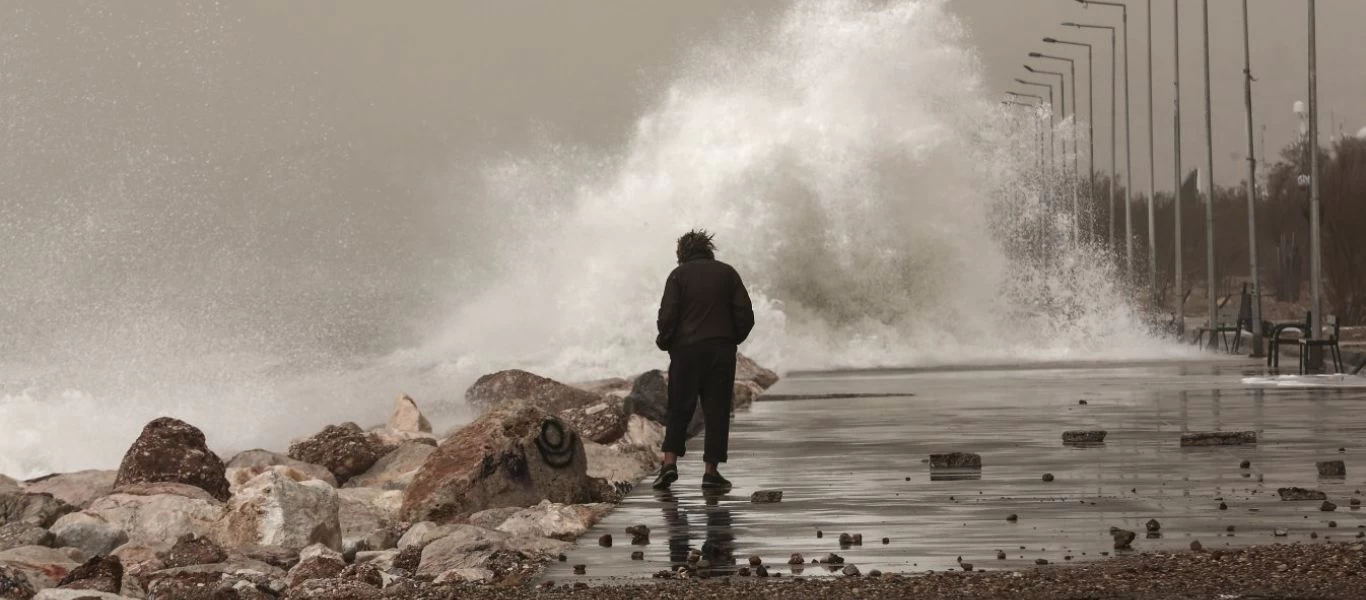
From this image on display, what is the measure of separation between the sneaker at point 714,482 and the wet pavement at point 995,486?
0.09 metres

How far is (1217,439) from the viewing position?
1862cm

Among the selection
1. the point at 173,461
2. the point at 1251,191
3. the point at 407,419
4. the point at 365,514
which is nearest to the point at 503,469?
the point at 365,514

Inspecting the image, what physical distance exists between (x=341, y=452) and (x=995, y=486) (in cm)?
833

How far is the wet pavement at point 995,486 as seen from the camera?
36.5 ft

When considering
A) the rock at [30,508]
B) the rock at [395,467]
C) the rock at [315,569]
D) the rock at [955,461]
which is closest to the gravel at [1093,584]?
the rock at [315,569]

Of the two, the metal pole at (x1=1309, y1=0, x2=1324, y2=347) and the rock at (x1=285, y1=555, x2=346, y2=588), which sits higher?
the metal pole at (x1=1309, y1=0, x2=1324, y2=347)

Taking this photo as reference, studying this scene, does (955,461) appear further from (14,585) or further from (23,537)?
(14,585)

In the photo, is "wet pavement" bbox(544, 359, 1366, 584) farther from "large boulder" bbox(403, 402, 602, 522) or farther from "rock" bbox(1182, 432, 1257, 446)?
"large boulder" bbox(403, 402, 602, 522)

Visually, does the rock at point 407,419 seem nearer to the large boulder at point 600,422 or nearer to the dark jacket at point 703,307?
the large boulder at point 600,422

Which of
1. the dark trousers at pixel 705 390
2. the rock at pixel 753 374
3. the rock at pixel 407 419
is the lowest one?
the dark trousers at pixel 705 390

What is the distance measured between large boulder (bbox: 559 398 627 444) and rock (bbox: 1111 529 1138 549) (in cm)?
1120

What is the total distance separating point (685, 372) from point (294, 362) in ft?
170

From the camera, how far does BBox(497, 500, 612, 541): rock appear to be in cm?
1255

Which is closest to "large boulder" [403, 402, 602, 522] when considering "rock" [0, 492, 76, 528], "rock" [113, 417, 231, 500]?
"rock" [0, 492, 76, 528]
